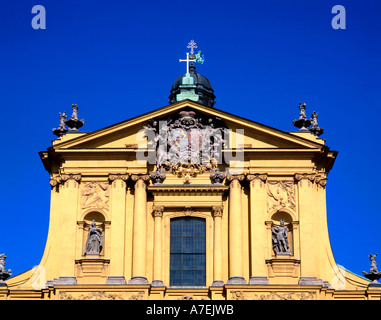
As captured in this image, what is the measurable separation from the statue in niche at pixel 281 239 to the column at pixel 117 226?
606cm

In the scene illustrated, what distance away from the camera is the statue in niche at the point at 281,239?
133 ft

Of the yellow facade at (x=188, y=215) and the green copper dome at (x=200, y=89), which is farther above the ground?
the green copper dome at (x=200, y=89)

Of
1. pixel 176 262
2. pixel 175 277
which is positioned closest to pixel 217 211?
pixel 176 262

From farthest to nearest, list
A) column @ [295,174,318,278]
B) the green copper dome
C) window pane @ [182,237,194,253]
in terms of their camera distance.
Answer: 1. the green copper dome
2. window pane @ [182,237,194,253]
3. column @ [295,174,318,278]

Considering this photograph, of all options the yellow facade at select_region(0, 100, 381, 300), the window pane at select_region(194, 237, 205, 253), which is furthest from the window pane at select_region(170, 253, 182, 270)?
the window pane at select_region(194, 237, 205, 253)

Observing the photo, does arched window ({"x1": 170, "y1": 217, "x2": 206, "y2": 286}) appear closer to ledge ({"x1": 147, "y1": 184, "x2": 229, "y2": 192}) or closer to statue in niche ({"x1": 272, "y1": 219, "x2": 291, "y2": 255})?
ledge ({"x1": 147, "y1": 184, "x2": 229, "y2": 192})

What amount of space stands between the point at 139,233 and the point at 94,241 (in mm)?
1830

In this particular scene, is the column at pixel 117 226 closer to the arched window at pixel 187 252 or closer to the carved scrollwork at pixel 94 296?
the carved scrollwork at pixel 94 296

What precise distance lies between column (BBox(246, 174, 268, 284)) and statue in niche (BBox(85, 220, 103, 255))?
19.9ft

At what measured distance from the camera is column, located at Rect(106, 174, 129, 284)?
4003cm

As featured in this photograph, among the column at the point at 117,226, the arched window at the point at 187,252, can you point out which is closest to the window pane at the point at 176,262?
the arched window at the point at 187,252

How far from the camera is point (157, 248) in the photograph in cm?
4078

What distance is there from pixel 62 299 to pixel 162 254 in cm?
440
